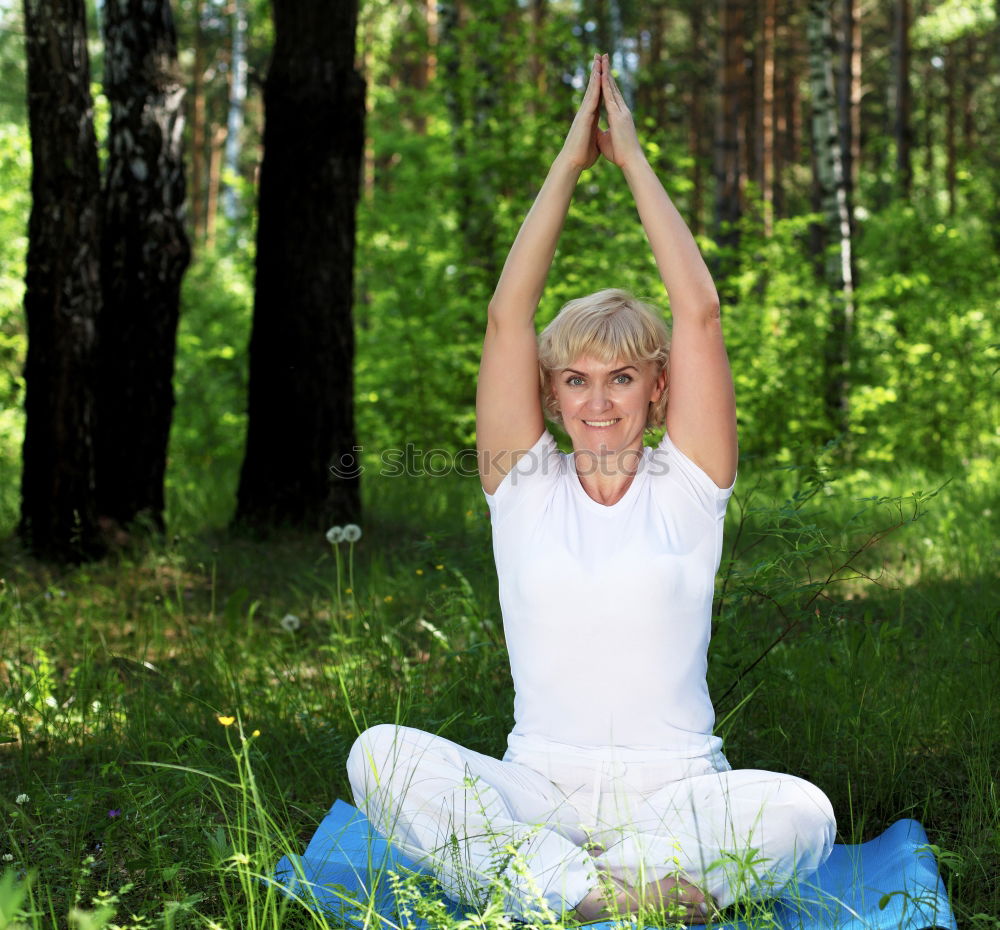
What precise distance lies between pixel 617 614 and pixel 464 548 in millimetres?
3425

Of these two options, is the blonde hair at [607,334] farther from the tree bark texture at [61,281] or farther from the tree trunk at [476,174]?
the tree trunk at [476,174]

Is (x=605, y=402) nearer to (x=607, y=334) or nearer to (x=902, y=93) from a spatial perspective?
(x=607, y=334)

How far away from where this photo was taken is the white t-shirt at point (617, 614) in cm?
263

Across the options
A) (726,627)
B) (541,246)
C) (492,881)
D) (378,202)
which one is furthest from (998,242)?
(492,881)

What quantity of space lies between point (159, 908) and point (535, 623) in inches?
44.1

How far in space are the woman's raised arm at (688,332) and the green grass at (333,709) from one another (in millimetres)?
578

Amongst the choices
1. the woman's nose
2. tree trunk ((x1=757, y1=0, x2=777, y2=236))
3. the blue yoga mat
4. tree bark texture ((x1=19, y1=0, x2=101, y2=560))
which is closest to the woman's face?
the woman's nose

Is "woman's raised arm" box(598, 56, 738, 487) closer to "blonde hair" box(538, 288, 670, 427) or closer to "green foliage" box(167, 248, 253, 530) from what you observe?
"blonde hair" box(538, 288, 670, 427)

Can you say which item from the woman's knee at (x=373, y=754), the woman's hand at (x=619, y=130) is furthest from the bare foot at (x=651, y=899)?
the woman's hand at (x=619, y=130)

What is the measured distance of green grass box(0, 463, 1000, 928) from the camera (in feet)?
9.27

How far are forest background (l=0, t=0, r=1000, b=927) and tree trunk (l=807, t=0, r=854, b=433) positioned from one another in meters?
0.04

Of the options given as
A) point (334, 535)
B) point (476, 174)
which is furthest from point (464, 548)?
point (476, 174)

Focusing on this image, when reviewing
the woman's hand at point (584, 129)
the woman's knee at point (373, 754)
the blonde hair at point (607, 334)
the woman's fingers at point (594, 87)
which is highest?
the woman's fingers at point (594, 87)

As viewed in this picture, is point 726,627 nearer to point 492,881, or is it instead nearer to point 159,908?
point 492,881
